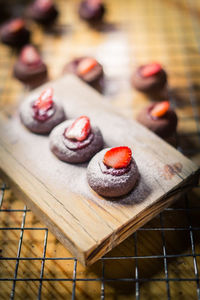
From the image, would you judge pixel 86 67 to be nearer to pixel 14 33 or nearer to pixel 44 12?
pixel 14 33

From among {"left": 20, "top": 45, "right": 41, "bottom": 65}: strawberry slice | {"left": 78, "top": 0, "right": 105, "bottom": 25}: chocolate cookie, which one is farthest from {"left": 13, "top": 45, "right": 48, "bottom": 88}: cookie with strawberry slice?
{"left": 78, "top": 0, "right": 105, "bottom": 25}: chocolate cookie

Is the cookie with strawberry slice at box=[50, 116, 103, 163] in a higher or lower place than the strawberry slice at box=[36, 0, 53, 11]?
lower

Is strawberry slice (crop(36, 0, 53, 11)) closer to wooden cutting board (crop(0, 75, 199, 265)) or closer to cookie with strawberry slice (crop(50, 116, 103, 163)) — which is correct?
wooden cutting board (crop(0, 75, 199, 265))

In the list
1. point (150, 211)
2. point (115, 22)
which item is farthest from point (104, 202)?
point (115, 22)

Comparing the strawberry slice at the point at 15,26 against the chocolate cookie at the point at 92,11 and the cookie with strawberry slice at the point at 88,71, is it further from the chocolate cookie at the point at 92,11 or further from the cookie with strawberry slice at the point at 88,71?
the cookie with strawberry slice at the point at 88,71

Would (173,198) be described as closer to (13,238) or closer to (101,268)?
(101,268)

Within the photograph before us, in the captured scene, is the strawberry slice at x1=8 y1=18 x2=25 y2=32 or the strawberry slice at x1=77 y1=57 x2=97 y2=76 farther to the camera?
the strawberry slice at x1=8 y1=18 x2=25 y2=32
